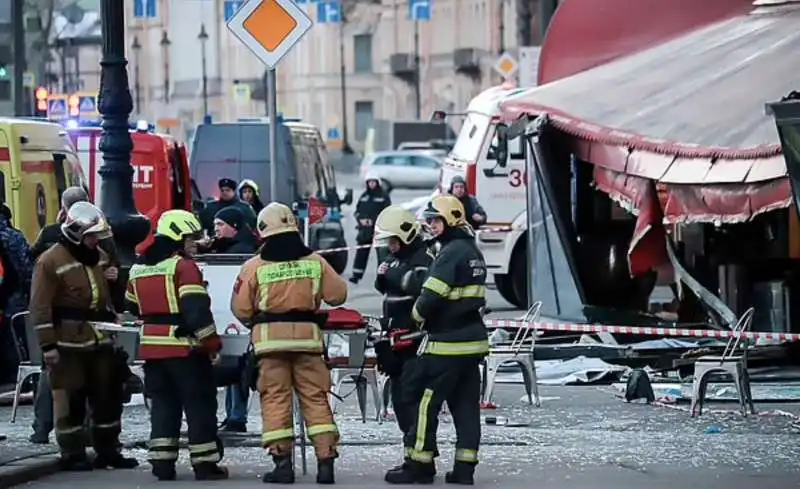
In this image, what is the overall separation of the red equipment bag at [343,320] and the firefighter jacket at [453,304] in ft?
3.49

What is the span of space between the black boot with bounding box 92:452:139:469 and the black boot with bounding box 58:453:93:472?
0.08m

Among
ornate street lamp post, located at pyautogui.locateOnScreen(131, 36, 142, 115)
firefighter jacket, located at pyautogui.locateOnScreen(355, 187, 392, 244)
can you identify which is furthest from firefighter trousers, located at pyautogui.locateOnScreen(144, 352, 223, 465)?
ornate street lamp post, located at pyautogui.locateOnScreen(131, 36, 142, 115)

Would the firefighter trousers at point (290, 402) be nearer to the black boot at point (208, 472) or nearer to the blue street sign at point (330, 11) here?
the black boot at point (208, 472)

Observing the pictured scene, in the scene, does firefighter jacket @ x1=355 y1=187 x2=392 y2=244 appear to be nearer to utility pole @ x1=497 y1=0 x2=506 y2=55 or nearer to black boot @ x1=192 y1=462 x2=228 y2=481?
black boot @ x1=192 y1=462 x2=228 y2=481

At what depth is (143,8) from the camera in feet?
159

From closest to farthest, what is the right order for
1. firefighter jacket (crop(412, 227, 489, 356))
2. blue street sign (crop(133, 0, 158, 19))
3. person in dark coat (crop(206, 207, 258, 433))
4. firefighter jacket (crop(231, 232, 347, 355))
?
1. firefighter jacket (crop(231, 232, 347, 355))
2. firefighter jacket (crop(412, 227, 489, 356))
3. person in dark coat (crop(206, 207, 258, 433))
4. blue street sign (crop(133, 0, 158, 19))

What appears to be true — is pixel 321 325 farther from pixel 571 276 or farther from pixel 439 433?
pixel 571 276

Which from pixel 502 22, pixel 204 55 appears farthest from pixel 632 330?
Answer: pixel 502 22

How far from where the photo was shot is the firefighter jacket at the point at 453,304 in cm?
1173

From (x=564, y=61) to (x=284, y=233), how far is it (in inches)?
407

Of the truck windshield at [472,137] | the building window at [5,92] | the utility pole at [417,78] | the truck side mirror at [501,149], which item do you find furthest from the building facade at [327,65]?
the truck side mirror at [501,149]

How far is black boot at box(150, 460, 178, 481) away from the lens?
1191 cm

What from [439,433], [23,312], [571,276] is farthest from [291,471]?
[571,276]

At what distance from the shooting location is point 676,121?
17.9 m
